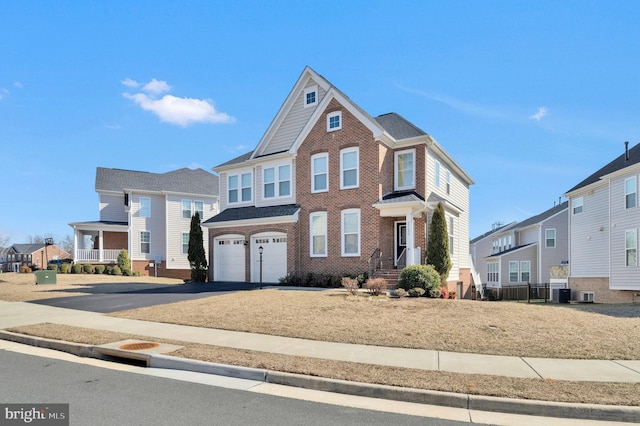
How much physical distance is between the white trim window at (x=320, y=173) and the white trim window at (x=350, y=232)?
5.98 feet

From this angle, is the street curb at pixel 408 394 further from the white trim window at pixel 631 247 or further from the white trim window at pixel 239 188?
the white trim window at pixel 631 247

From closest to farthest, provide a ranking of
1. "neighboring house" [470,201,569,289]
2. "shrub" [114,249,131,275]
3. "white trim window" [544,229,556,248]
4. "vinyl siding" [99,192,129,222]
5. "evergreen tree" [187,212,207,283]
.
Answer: "evergreen tree" [187,212,207,283] → "shrub" [114,249,131,275] → "neighboring house" [470,201,569,289] → "white trim window" [544,229,556,248] → "vinyl siding" [99,192,129,222]

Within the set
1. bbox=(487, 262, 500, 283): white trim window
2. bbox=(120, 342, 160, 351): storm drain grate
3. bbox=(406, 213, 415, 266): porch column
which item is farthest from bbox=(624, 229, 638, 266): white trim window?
bbox=(120, 342, 160, 351): storm drain grate

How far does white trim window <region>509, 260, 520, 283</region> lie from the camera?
126 ft

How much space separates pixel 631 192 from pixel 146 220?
3337 cm

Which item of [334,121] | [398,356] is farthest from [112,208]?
[398,356]

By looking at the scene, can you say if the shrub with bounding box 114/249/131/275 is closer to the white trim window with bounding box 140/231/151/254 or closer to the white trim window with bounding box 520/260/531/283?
the white trim window with bounding box 140/231/151/254

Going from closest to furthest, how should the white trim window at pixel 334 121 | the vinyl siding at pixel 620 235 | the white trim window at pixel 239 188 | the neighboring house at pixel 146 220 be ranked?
1. the white trim window at pixel 334 121
2. the vinyl siding at pixel 620 235
3. the white trim window at pixel 239 188
4. the neighboring house at pixel 146 220

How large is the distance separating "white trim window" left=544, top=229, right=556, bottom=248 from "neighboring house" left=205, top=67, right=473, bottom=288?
1470 cm

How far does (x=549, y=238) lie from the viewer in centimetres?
3634

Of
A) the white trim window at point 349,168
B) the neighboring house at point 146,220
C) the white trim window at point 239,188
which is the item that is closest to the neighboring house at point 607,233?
the white trim window at point 349,168

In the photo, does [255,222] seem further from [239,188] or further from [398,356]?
[398,356]

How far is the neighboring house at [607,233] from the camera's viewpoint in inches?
848

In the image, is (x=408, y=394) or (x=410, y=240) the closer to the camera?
(x=408, y=394)
